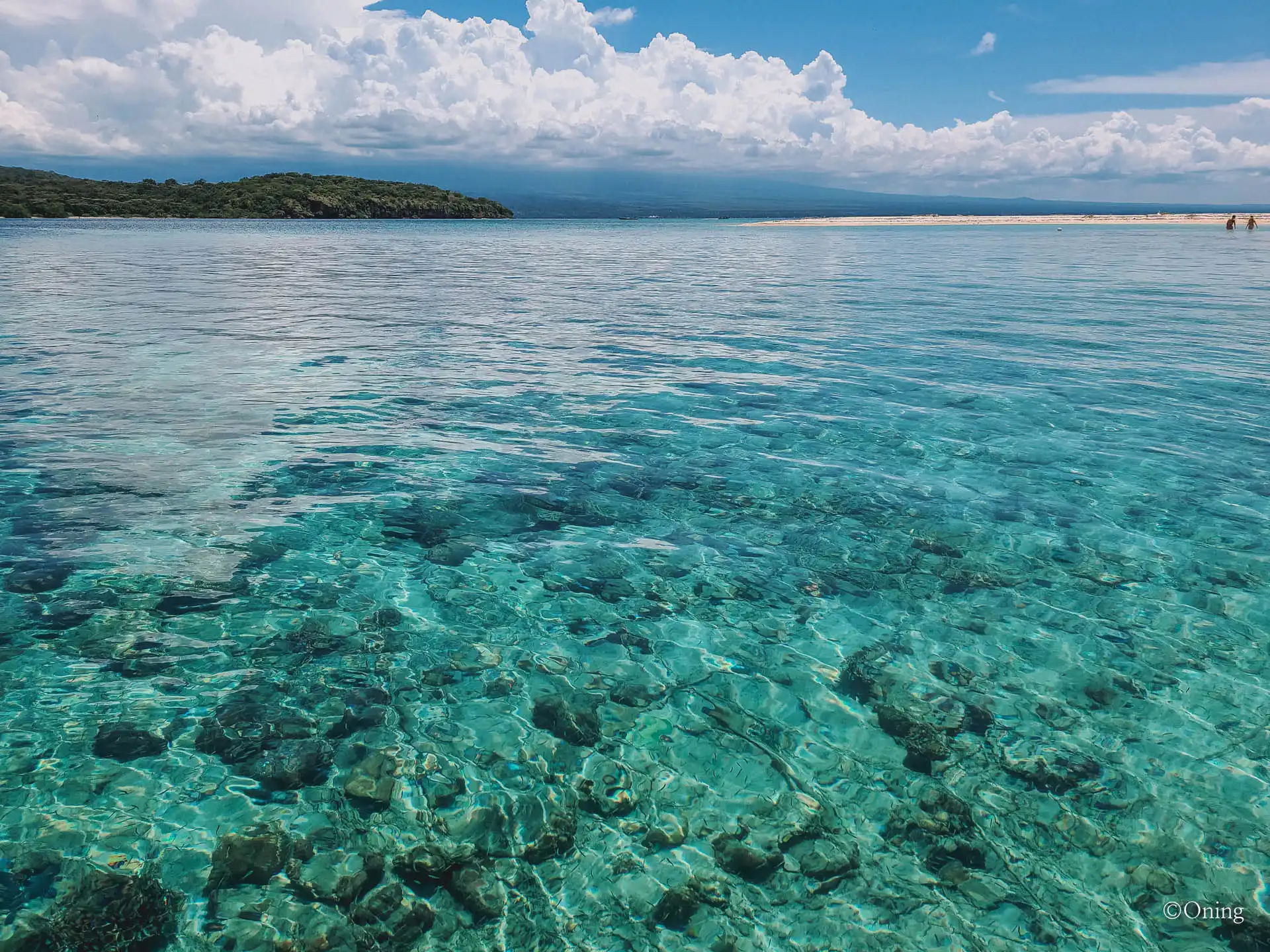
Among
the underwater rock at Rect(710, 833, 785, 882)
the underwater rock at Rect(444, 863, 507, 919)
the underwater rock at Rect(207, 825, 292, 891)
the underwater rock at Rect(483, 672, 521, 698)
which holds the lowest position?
the underwater rock at Rect(710, 833, 785, 882)

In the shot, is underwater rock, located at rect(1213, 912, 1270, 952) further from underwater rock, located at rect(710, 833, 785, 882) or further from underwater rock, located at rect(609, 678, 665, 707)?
underwater rock, located at rect(609, 678, 665, 707)

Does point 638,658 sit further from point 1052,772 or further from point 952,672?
point 1052,772

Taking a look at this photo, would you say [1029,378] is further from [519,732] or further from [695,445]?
[519,732]

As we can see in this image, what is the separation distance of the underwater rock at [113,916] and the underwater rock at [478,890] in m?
1.61

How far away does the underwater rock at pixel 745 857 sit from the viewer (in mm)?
5059

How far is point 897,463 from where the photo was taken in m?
12.8

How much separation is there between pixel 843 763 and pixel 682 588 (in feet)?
9.99

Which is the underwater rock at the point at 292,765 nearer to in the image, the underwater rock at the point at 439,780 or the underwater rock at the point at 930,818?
the underwater rock at the point at 439,780

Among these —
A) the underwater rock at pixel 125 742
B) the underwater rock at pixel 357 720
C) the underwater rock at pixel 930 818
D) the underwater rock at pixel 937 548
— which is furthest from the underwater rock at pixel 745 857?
the underwater rock at pixel 937 548

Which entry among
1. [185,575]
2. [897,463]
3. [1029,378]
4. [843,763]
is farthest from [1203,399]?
[185,575]

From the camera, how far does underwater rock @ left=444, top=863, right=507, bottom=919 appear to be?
4.76m

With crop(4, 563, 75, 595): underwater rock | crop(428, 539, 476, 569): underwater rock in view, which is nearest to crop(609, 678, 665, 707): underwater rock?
crop(428, 539, 476, 569): underwater rock

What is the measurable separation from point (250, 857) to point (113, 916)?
757 millimetres

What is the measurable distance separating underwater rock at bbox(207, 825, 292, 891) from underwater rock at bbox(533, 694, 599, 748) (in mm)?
2061
